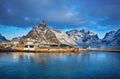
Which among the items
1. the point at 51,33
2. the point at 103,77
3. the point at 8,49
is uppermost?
the point at 51,33

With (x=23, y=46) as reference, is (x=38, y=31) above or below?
above

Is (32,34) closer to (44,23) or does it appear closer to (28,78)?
(44,23)

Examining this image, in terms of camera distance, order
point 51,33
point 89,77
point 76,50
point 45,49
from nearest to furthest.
Result: 1. point 89,77
2. point 45,49
3. point 76,50
4. point 51,33

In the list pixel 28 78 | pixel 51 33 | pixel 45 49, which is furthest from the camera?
pixel 51 33

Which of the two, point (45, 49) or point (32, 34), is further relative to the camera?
point (32, 34)

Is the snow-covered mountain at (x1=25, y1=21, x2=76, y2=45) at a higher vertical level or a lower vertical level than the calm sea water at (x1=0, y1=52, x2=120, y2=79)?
Answer: higher

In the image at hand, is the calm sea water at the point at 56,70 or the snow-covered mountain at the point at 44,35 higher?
the snow-covered mountain at the point at 44,35

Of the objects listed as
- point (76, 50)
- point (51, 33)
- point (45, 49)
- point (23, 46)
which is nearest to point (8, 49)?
point (23, 46)

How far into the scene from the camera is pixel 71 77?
30.7 meters

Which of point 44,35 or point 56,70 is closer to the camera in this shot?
point 56,70

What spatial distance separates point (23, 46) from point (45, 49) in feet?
40.3

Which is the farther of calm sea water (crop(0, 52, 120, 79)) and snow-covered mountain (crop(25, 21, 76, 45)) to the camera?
snow-covered mountain (crop(25, 21, 76, 45))

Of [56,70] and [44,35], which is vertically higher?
[44,35]

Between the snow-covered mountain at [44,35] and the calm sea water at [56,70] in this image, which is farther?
the snow-covered mountain at [44,35]
